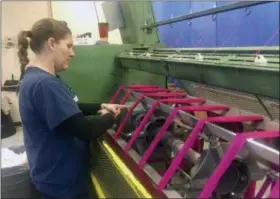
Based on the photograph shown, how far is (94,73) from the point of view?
269 centimetres

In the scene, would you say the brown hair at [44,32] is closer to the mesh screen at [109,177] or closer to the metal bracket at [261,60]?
the mesh screen at [109,177]

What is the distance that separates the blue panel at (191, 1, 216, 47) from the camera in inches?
123

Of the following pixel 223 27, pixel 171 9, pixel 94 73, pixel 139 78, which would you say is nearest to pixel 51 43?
pixel 94 73

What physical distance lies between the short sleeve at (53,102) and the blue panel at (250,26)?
4.93ft

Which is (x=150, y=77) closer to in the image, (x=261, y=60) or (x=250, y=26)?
(x=250, y=26)

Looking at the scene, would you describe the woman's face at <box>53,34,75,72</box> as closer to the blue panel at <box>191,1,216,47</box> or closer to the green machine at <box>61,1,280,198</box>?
the green machine at <box>61,1,280,198</box>

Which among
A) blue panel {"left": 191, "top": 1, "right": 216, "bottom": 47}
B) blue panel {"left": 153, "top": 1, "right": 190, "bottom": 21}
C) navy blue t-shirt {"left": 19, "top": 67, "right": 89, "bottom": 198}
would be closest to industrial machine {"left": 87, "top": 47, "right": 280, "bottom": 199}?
navy blue t-shirt {"left": 19, "top": 67, "right": 89, "bottom": 198}

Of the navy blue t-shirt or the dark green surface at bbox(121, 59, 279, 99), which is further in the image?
the navy blue t-shirt

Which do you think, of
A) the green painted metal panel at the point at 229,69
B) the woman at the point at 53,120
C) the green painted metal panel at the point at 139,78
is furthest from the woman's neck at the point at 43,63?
the green painted metal panel at the point at 139,78

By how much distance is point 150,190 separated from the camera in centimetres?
121

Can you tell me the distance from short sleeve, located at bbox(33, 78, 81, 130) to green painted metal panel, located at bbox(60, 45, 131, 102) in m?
1.14

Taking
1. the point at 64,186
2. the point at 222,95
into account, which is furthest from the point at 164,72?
the point at 64,186

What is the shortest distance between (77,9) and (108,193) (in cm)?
469

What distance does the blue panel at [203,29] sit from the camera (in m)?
3.12
